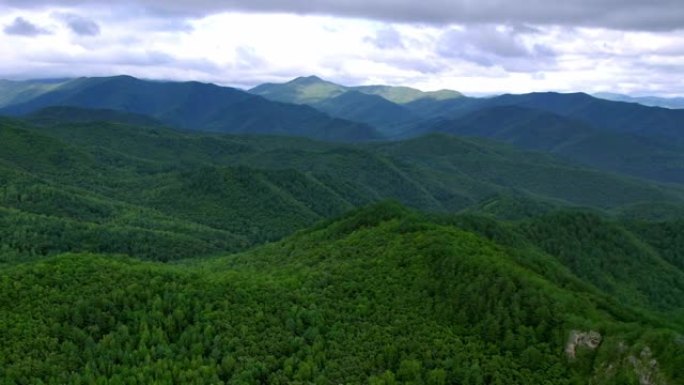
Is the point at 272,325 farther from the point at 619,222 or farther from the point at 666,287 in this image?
the point at 619,222

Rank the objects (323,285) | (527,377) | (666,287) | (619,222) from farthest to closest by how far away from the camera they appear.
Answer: (619,222) → (666,287) → (323,285) → (527,377)

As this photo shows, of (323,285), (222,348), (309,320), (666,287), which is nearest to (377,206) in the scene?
(323,285)

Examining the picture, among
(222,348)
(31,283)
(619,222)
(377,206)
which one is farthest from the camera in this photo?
(619,222)

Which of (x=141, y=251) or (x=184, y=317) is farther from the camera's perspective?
(x=141, y=251)

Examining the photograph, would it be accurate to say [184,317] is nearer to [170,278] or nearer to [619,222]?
[170,278]

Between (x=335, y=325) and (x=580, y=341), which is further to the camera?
(x=335, y=325)

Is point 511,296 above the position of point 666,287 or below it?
above

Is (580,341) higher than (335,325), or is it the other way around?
(580,341)
